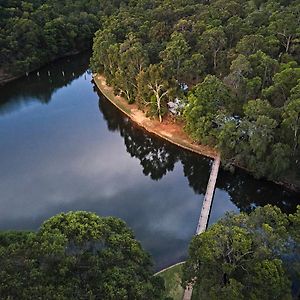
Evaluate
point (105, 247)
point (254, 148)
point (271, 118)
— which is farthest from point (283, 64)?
point (105, 247)

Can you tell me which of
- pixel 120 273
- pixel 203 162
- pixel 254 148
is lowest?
pixel 203 162

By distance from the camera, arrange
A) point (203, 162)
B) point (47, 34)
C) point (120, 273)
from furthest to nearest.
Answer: point (47, 34)
point (203, 162)
point (120, 273)

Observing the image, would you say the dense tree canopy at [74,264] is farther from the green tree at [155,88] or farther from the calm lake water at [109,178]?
the green tree at [155,88]

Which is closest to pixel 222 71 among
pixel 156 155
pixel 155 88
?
pixel 155 88

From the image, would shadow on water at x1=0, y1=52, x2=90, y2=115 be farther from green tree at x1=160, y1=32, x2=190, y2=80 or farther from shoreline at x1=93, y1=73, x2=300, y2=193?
green tree at x1=160, y1=32, x2=190, y2=80

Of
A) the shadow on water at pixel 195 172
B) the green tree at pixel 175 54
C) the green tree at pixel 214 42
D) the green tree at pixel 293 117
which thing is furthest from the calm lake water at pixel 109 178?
→ the green tree at pixel 214 42

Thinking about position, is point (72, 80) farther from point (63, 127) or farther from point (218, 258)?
point (218, 258)

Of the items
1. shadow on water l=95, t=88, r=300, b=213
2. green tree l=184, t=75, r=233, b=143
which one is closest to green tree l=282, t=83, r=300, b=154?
shadow on water l=95, t=88, r=300, b=213
